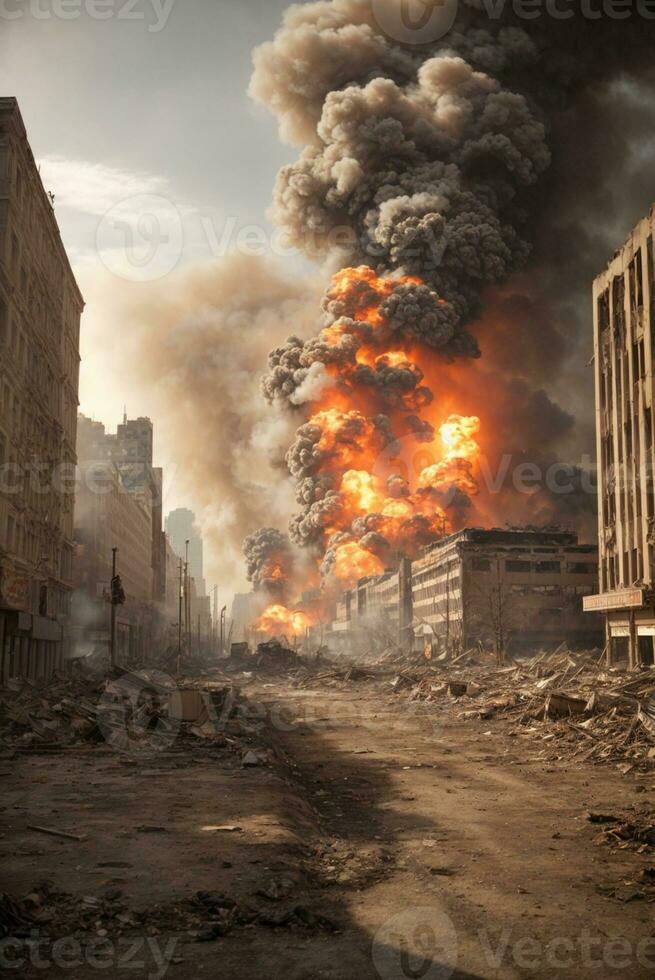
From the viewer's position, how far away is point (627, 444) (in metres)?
44.3

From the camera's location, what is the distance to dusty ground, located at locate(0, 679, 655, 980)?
26.5 feet

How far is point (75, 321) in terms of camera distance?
201ft

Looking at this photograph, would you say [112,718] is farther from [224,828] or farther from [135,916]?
[135,916]

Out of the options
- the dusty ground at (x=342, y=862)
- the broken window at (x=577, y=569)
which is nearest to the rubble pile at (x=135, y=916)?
the dusty ground at (x=342, y=862)

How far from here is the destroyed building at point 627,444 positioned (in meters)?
41.2

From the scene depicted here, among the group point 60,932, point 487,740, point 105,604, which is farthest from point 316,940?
point 105,604

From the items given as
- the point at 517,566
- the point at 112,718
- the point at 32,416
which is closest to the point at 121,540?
the point at 517,566

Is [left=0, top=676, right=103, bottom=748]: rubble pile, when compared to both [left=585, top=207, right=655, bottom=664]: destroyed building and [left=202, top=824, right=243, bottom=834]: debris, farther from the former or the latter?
[left=585, top=207, right=655, bottom=664]: destroyed building

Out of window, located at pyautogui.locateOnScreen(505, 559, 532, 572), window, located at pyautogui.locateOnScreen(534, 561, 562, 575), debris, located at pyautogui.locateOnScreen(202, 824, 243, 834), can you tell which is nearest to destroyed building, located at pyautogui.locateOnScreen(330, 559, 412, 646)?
window, located at pyautogui.locateOnScreen(505, 559, 532, 572)

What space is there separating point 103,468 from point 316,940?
96.5 meters

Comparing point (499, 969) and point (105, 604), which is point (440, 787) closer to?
point (499, 969)

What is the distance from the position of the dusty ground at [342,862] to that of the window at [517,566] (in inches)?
2119

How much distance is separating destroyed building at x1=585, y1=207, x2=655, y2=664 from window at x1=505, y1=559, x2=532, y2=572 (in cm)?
2650

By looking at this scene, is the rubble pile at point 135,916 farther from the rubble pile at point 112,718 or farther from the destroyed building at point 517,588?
the destroyed building at point 517,588
